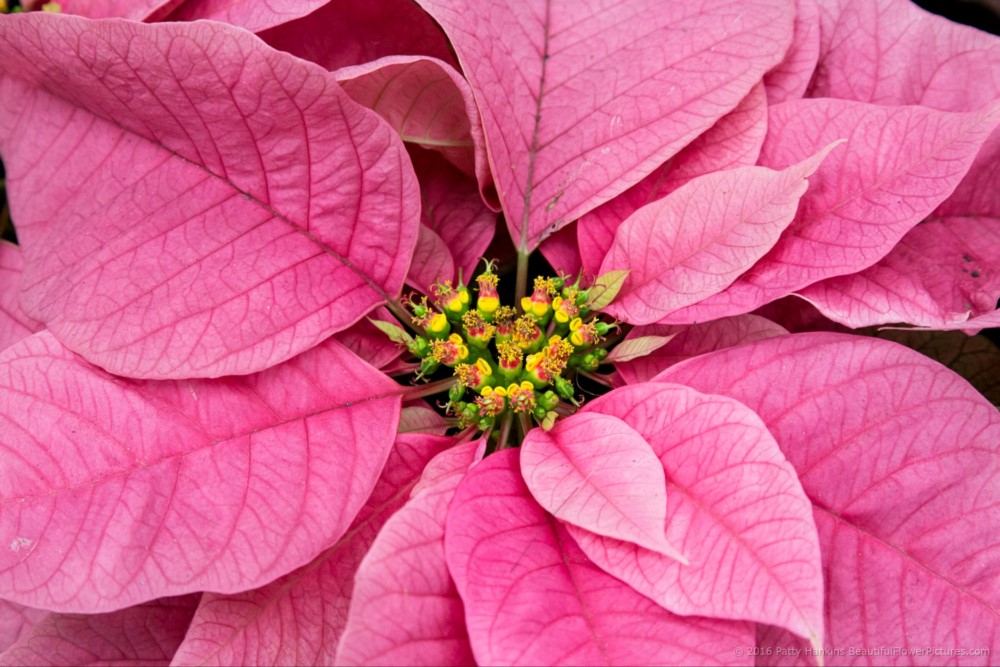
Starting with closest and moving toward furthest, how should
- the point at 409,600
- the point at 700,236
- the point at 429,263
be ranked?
the point at 409,600, the point at 700,236, the point at 429,263


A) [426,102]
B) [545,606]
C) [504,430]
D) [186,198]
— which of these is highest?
[426,102]

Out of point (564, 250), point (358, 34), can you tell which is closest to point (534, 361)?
point (564, 250)

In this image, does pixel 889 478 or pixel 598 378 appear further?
pixel 598 378

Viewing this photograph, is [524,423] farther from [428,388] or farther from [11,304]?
[11,304]

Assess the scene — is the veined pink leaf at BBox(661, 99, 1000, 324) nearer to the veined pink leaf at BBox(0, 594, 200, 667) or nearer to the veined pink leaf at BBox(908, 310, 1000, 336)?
the veined pink leaf at BBox(908, 310, 1000, 336)

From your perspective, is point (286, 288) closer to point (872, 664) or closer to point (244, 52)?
point (244, 52)
